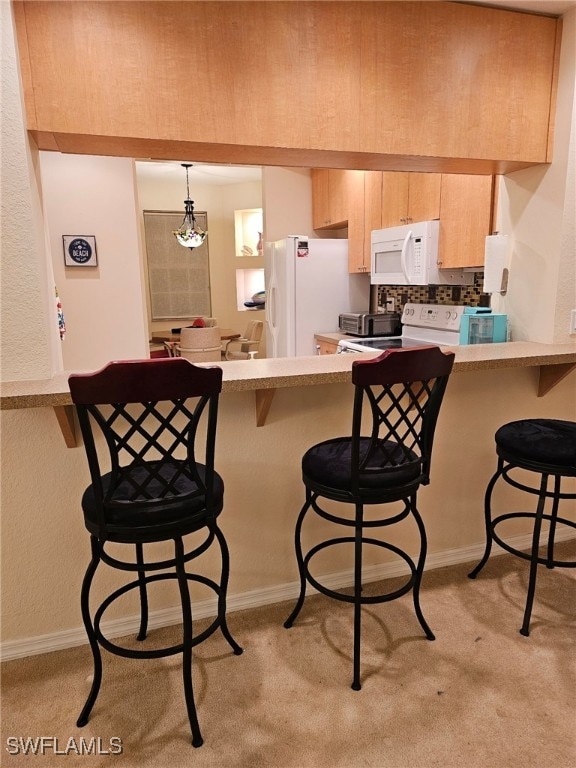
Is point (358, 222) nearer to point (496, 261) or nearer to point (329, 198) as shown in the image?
point (329, 198)

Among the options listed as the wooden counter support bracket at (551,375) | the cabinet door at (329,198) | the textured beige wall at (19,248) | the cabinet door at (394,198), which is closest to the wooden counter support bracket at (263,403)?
the textured beige wall at (19,248)

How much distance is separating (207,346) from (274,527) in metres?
2.71

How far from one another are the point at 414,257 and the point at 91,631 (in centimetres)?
273

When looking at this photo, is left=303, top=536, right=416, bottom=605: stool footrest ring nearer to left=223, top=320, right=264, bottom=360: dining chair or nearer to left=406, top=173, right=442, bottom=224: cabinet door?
left=406, top=173, right=442, bottom=224: cabinet door

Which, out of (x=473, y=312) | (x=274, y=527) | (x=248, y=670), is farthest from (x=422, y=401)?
(x=248, y=670)

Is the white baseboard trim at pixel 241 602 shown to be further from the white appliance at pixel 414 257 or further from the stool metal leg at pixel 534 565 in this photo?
the white appliance at pixel 414 257

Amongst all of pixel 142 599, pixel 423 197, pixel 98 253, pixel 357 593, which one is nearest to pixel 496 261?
pixel 423 197

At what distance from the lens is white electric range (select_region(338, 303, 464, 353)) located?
3328 mm

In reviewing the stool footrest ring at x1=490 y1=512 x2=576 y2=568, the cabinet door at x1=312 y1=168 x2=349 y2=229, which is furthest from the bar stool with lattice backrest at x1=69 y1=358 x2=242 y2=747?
the cabinet door at x1=312 y1=168 x2=349 y2=229

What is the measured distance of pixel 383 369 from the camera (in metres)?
1.47

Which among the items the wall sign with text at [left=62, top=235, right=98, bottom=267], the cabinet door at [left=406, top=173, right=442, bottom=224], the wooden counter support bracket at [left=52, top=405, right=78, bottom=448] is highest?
the cabinet door at [left=406, top=173, right=442, bottom=224]

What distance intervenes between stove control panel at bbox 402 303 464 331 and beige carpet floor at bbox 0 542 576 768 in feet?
5.83

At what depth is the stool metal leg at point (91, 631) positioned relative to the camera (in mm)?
1504

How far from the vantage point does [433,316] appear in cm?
352
